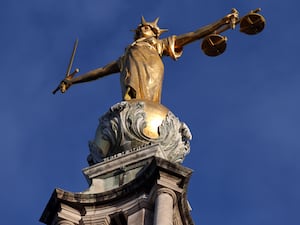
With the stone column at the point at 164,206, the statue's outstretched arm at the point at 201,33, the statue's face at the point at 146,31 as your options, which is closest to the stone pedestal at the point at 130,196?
the stone column at the point at 164,206

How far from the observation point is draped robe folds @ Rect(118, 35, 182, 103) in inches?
1537

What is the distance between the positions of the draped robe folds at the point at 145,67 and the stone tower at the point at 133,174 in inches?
40.9

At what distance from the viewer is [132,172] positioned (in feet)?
118

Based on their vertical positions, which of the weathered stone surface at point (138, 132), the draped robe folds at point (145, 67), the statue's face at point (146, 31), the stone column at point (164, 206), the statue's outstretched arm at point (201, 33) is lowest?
the stone column at point (164, 206)

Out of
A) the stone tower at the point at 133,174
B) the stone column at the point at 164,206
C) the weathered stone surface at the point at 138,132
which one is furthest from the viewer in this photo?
the weathered stone surface at the point at 138,132

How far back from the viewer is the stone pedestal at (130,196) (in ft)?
111

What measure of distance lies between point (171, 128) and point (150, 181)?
3.03m

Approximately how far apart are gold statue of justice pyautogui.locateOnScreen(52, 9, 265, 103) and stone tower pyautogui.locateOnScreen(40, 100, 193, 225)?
1283 mm

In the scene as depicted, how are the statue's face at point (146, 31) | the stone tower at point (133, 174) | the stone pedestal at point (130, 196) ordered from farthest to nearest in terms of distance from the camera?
the statue's face at point (146, 31)
the stone tower at point (133, 174)
the stone pedestal at point (130, 196)

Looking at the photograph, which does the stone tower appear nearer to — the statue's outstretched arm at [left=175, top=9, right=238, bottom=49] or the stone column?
the stone column

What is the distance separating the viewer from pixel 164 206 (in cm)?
3300

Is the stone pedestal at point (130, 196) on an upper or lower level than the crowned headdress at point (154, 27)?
lower

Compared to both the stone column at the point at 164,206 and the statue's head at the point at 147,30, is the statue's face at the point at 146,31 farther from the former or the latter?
the stone column at the point at 164,206

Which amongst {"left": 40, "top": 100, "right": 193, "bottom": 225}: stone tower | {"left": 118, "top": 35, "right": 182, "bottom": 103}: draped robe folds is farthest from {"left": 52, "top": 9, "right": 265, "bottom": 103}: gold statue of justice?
{"left": 40, "top": 100, "right": 193, "bottom": 225}: stone tower
